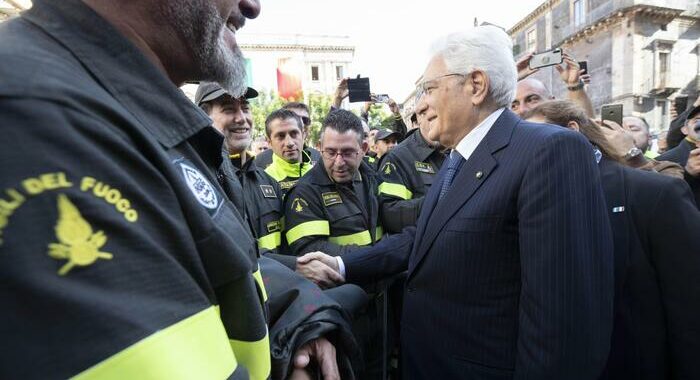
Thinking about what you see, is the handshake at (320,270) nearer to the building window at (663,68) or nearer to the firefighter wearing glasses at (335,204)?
the firefighter wearing glasses at (335,204)

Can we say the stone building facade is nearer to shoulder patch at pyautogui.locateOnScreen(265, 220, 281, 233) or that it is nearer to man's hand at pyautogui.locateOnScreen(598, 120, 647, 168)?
man's hand at pyautogui.locateOnScreen(598, 120, 647, 168)

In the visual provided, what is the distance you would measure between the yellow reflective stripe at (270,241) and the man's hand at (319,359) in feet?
5.99

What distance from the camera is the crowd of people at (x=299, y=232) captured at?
21.7 inches

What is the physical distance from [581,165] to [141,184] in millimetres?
1465

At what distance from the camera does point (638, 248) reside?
219 centimetres

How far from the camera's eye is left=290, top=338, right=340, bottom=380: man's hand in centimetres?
128

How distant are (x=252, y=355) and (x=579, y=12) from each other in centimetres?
3563

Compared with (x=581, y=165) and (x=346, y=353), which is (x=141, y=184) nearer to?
(x=346, y=353)

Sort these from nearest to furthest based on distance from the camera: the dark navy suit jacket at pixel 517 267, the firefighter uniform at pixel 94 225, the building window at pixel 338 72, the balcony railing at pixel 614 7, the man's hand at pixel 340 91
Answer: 1. the firefighter uniform at pixel 94 225
2. the dark navy suit jacket at pixel 517 267
3. the man's hand at pixel 340 91
4. the balcony railing at pixel 614 7
5. the building window at pixel 338 72

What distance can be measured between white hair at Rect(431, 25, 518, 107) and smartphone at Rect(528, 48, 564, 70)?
7.14 feet

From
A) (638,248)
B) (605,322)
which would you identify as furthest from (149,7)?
(638,248)

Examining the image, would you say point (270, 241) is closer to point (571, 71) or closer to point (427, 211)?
point (427, 211)

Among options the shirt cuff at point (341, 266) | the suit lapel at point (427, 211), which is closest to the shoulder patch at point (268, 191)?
the shirt cuff at point (341, 266)

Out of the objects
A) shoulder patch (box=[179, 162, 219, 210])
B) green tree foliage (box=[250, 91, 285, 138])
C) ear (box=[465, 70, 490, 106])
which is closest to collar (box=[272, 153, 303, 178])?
ear (box=[465, 70, 490, 106])
